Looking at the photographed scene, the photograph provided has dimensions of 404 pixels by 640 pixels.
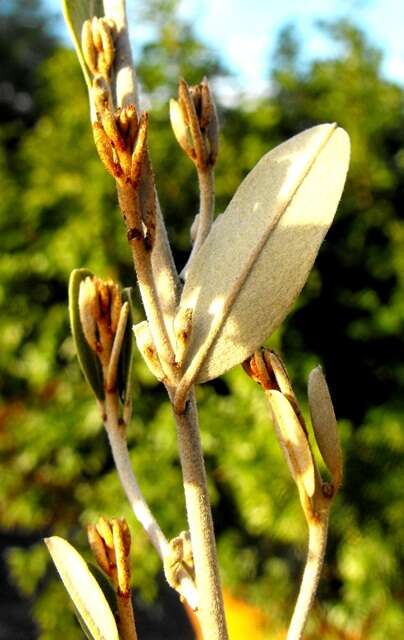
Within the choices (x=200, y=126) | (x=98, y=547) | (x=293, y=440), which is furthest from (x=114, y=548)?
(x=200, y=126)

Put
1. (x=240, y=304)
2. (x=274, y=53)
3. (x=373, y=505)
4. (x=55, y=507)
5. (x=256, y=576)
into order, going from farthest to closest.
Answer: (x=274, y=53)
(x=55, y=507)
(x=256, y=576)
(x=373, y=505)
(x=240, y=304)

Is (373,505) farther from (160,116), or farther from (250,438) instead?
(160,116)

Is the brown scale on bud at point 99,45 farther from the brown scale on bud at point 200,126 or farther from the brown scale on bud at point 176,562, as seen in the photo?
the brown scale on bud at point 176,562

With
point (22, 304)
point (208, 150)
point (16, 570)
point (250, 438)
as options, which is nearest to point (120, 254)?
point (22, 304)

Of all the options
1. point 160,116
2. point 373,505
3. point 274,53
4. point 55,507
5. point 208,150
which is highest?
point 274,53

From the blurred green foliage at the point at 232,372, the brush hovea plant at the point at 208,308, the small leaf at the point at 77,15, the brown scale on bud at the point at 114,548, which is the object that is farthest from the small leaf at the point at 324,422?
the blurred green foliage at the point at 232,372

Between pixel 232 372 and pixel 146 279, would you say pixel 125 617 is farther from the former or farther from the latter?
pixel 232 372

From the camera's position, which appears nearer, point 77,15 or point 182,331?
point 182,331
